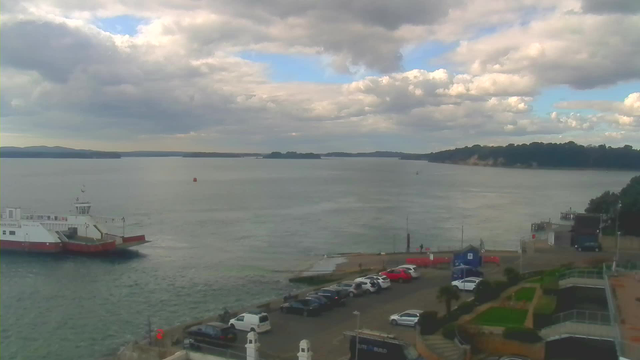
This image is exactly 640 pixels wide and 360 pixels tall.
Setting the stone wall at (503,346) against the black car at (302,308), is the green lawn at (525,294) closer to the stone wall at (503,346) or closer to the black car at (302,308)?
the stone wall at (503,346)

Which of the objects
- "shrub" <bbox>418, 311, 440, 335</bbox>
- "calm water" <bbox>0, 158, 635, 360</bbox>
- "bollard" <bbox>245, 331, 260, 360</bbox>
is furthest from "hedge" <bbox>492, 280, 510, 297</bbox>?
"calm water" <bbox>0, 158, 635, 360</bbox>

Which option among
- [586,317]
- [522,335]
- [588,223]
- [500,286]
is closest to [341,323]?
[500,286]

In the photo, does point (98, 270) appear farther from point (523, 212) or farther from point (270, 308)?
point (523, 212)

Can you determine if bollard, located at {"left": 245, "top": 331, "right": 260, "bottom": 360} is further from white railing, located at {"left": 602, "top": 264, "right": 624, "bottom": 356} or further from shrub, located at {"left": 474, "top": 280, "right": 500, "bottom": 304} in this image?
shrub, located at {"left": 474, "top": 280, "right": 500, "bottom": 304}

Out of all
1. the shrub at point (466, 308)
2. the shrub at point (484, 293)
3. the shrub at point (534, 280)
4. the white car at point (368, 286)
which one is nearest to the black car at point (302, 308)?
the white car at point (368, 286)

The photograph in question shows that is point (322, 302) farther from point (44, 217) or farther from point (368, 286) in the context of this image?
point (44, 217)

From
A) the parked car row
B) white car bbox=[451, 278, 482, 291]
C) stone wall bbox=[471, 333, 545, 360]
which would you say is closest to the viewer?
stone wall bbox=[471, 333, 545, 360]
